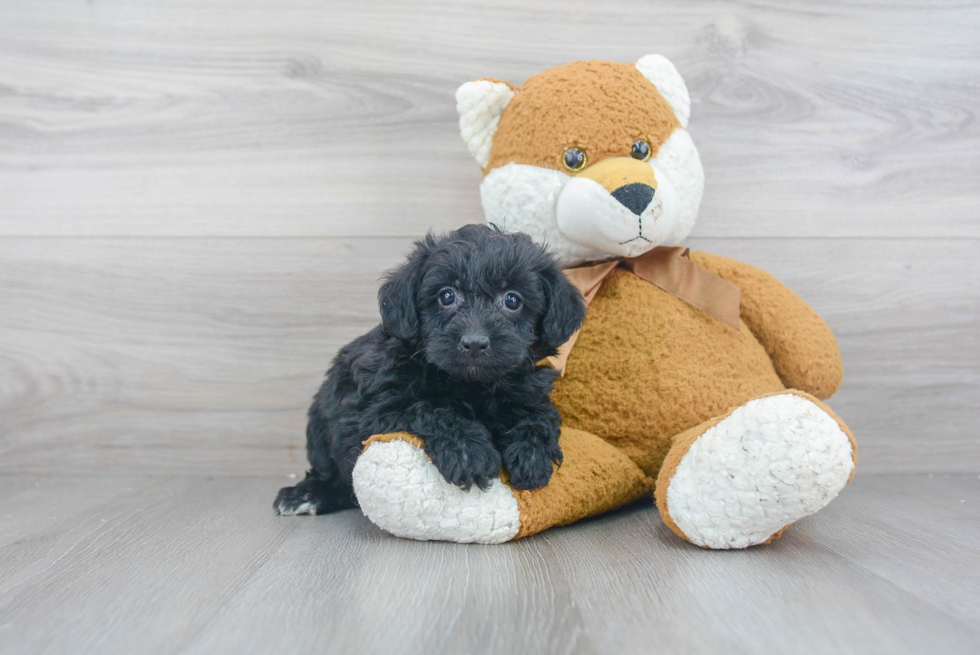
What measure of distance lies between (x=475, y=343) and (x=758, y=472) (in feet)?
1.42

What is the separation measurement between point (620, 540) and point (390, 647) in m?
0.49

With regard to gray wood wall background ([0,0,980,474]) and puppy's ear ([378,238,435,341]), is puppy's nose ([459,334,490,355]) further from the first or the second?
gray wood wall background ([0,0,980,474])

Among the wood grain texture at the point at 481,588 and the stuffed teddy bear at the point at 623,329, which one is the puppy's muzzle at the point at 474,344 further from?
the wood grain texture at the point at 481,588

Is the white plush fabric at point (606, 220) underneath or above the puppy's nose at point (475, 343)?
above

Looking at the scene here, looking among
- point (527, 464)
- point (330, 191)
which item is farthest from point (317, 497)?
point (330, 191)

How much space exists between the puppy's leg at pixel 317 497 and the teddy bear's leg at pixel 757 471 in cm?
62

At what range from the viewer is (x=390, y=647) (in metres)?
0.73

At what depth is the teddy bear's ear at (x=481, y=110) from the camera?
1.33 meters

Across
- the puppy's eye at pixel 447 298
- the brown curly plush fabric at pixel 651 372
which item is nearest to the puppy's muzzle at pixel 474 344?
the puppy's eye at pixel 447 298

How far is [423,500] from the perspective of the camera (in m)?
1.03

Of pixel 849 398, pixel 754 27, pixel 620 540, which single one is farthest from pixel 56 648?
pixel 754 27

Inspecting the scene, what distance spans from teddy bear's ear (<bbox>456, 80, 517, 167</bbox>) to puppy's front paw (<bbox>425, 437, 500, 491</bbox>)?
62 centimetres

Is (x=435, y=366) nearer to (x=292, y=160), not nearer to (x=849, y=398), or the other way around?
(x=292, y=160)

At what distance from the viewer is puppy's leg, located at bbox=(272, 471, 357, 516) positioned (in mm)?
1322
